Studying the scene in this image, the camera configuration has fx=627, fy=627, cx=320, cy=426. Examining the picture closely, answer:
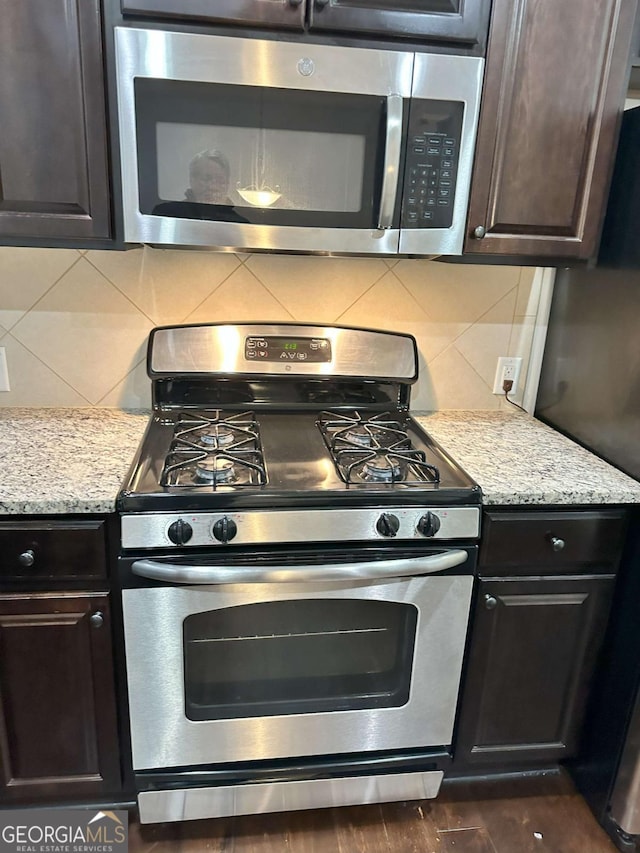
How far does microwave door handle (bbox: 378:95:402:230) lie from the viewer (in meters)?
1.33

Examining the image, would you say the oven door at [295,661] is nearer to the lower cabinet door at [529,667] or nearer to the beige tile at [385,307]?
the lower cabinet door at [529,667]

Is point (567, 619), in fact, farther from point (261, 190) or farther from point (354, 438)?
point (261, 190)

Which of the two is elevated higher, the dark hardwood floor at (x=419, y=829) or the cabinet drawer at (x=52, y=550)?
the cabinet drawer at (x=52, y=550)

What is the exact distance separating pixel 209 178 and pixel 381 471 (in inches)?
28.7

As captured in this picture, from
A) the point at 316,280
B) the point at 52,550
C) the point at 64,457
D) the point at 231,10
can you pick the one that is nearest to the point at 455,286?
Answer: the point at 316,280

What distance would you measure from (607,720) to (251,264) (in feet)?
4.84

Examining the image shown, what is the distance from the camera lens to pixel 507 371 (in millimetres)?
1909

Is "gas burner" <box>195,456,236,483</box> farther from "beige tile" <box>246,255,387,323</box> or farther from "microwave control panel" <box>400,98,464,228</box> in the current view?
"microwave control panel" <box>400,98,464,228</box>

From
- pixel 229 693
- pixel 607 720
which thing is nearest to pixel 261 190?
pixel 229 693

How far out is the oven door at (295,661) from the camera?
132 centimetres

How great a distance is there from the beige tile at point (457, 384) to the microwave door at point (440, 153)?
0.47m

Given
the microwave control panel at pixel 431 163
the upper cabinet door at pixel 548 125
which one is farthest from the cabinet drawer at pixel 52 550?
the upper cabinet door at pixel 548 125

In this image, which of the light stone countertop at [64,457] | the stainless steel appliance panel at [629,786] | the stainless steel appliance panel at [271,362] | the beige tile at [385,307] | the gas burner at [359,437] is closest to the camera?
the light stone countertop at [64,457]

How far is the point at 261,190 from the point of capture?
4.47ft
